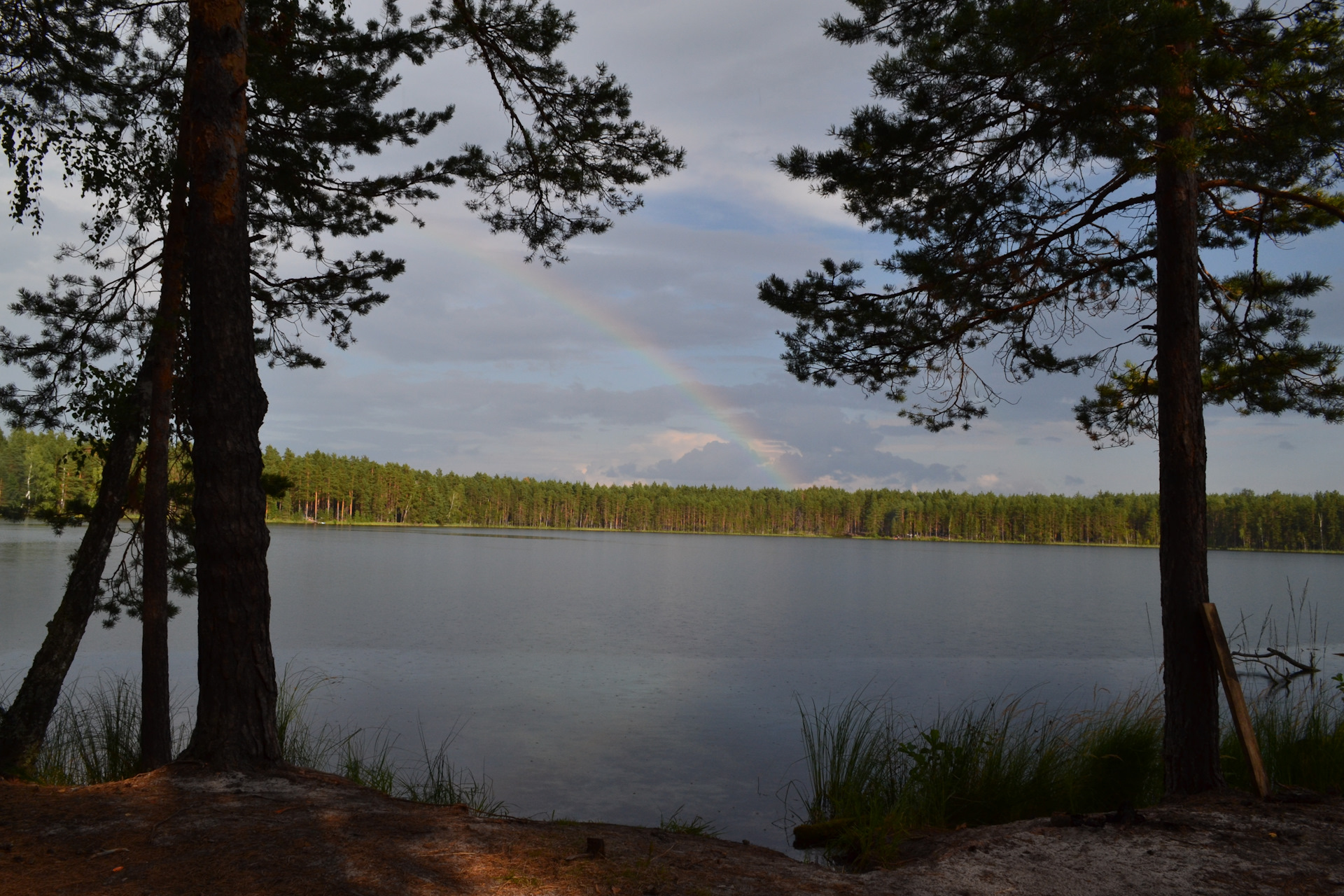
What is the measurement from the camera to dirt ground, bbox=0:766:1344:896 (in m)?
3.12

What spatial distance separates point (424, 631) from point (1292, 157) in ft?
54.9

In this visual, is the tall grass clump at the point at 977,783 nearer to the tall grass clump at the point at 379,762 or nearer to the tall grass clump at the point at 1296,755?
the tall grass clump at the point at 1296,755

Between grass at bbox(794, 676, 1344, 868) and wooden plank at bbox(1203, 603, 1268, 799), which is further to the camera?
grass at bbox(794, 676, 1344, 868)

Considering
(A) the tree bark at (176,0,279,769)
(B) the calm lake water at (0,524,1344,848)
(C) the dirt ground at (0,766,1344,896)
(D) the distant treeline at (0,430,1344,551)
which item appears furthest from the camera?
(D) the distant treeline at (0,430,1344,551)

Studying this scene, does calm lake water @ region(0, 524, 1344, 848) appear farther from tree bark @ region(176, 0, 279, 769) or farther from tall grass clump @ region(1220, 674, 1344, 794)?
tall grass clump @ region(1220, 674, 1344, 794)

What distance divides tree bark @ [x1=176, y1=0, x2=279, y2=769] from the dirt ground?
1.29 ft

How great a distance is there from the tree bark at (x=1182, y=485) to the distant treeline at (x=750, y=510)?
6998cm

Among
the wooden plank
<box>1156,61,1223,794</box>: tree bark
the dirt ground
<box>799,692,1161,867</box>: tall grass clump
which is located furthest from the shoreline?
the wooden plank

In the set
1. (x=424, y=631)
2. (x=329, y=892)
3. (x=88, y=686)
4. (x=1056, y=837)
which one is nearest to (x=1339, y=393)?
(x=1056, y=837)

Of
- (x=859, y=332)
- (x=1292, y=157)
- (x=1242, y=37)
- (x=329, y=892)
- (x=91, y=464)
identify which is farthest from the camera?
(x=91, y=464)

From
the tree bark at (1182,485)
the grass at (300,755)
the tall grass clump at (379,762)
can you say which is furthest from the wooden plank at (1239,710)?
the grass at (300,755)

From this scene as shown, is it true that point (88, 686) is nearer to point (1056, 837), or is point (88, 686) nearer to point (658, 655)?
point (658, 655)

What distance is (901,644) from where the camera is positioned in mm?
18125

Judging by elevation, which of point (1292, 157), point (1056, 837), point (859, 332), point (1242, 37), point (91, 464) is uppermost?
point (1242, 37)
